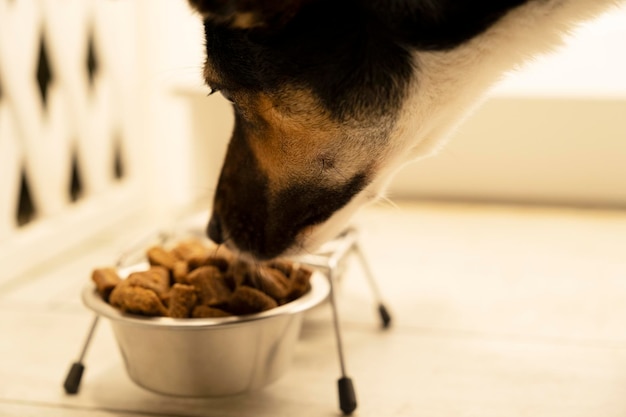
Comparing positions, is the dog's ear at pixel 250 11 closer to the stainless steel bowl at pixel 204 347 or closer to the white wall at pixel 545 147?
the stainless steel bowl at pixel 204 347

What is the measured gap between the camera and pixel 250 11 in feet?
2.89

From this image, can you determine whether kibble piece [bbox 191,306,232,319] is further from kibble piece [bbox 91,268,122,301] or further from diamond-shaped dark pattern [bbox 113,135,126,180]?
diamond-shaped dark pattern [bbox 113,135,126,180]

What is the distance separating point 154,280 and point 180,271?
52 mm

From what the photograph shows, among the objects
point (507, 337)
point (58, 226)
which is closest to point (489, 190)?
point (507, 337)

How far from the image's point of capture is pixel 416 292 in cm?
169

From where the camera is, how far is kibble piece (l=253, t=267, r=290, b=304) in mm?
1114

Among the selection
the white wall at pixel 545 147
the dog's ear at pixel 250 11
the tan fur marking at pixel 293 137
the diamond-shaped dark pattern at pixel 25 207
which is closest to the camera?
the dog's ear at pixel 250 11

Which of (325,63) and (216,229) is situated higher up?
(325,63)

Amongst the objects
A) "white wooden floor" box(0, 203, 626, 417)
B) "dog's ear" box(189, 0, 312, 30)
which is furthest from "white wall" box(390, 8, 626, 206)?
"dog's ear" box(189, 0, 312, 30)

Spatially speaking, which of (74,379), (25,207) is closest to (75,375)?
(74,379)

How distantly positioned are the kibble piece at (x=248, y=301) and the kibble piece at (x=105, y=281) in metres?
0.17

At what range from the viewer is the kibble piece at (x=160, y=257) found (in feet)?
3.93

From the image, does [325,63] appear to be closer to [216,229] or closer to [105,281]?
[216,229]

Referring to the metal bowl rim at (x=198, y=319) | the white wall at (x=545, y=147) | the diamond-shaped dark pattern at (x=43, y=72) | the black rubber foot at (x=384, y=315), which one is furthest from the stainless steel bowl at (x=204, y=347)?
the white wall at (x=545, y=147)
